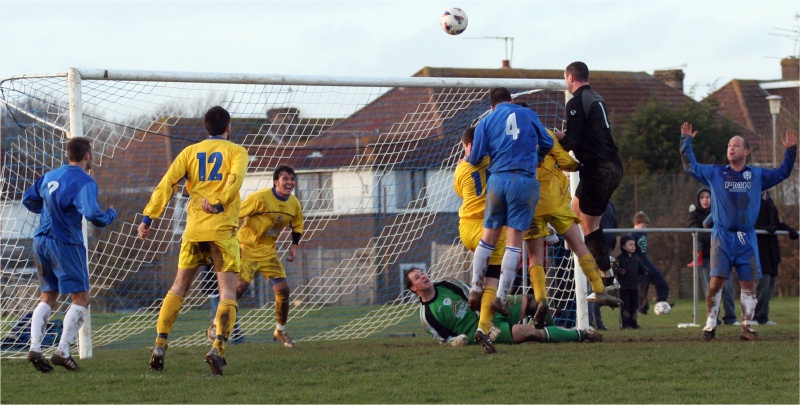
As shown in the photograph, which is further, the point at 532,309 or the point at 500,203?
the point at 532,309

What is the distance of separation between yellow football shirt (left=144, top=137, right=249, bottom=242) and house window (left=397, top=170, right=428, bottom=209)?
209 inches

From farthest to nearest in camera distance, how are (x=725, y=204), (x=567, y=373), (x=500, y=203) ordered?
(x=725, y=204) → (x=500, y=203) → (x=567, y=373)

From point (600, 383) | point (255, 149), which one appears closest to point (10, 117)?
point (255, 149)

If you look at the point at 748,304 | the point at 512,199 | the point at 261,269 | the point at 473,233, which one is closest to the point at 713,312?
the point at 748,304

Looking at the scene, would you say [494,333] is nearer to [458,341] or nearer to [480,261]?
[458,341]

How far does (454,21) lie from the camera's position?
35.4ft

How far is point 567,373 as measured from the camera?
8.04m

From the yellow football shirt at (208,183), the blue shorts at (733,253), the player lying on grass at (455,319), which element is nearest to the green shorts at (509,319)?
the player lying on grass at (455,319)

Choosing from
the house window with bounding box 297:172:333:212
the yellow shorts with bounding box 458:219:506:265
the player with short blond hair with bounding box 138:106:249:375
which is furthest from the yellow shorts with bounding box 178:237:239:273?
the house window with bounding box 297:172:333:212

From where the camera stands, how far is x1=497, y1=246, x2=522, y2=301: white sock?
884 centimetres

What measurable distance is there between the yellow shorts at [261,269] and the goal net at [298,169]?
128 centimetres

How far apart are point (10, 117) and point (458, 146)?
5495 millimetres

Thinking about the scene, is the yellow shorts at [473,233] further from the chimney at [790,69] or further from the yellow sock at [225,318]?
the chimney at [790,69]

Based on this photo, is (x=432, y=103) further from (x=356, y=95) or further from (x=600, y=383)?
(x=600, y=383)
